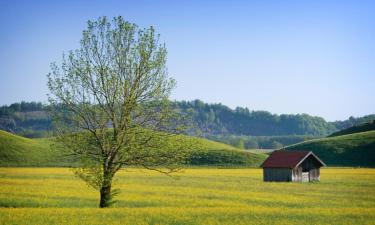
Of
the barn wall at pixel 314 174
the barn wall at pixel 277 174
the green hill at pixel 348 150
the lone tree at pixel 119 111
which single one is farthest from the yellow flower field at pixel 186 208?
the green hill at pixel 348 150

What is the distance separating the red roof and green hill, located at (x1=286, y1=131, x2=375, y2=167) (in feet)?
165

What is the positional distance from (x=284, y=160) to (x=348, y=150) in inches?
2567

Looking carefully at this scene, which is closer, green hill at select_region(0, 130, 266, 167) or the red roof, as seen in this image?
the red roof

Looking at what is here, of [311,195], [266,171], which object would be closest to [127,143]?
[311,195]

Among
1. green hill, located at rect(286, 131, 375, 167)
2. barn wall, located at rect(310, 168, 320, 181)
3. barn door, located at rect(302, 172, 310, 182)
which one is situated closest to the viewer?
barn door, located at rect(302, 172, 310, 182)

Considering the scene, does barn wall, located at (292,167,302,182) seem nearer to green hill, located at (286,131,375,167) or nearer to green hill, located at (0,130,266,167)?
green hill, located at (0,130,266,167)

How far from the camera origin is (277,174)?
8325 cm

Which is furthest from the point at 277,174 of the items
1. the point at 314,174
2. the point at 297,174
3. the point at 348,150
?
the point at 348,150

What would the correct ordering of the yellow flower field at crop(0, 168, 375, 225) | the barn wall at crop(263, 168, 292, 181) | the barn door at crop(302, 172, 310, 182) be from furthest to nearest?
the barn door at crop(302, 172, 310, 182) < the barn wall at crop(263, 168, 292, 181) < the yellow flower field at crop(0, 168, 375, 225)

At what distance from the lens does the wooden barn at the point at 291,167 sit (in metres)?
82.8

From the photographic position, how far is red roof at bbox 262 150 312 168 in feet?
273

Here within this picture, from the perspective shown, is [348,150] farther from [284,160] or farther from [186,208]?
[186,208]

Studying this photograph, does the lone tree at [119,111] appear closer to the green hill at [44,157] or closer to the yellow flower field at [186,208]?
the yellow flower field at [186,208]

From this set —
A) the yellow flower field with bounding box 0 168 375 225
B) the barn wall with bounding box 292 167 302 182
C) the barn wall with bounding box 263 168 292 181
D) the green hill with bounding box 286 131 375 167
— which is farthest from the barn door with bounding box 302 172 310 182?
the green hill with bounding box 286 131 375 167
